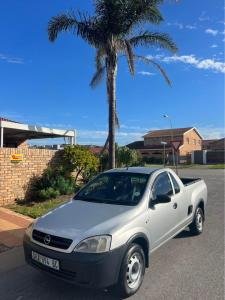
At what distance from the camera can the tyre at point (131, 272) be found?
454cm

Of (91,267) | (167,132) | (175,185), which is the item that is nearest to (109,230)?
(91,267)

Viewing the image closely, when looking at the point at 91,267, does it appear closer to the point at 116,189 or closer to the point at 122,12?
the point at 116,189

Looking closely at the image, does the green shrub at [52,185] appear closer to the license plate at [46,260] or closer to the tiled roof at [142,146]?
the license plate at [46,260]

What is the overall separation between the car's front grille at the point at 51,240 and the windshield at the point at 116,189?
1.23m

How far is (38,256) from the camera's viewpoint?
4773 mm

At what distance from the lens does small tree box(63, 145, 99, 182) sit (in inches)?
563

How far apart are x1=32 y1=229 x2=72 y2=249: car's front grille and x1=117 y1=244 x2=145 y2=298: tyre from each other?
0.77 m

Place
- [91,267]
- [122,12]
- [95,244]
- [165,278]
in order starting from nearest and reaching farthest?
[91,267]
[95,244]
[165,278]
[122,12]

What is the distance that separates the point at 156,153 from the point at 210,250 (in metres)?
63.5

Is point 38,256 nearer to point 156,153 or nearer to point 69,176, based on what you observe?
point 69,176

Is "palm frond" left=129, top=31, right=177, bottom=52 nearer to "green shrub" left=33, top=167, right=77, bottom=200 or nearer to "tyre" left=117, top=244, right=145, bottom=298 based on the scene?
"green shrub" left=33, top=167, right=77, bottom=200

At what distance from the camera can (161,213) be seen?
229 inches

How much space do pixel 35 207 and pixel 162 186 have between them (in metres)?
6.02

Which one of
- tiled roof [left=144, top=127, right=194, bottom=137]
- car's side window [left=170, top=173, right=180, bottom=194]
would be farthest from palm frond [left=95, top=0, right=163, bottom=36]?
tiled roof [left=144, top=127, right=194, bottom=137]
